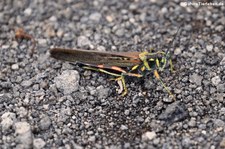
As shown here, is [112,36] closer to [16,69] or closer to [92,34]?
[92,34]

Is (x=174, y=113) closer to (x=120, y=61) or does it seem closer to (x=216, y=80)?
(x=216, y=80)

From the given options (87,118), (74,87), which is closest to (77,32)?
(74,87)

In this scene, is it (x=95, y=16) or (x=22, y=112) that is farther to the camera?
(x=95, y=16)

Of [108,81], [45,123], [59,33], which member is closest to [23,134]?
[45,123]

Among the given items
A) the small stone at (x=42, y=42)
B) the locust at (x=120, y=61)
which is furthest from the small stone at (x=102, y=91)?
the small stone at (x=42, y=42)

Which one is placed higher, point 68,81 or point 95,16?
point 95,16

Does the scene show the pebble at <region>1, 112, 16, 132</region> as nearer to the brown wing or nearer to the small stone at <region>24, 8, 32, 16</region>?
the brown wing
